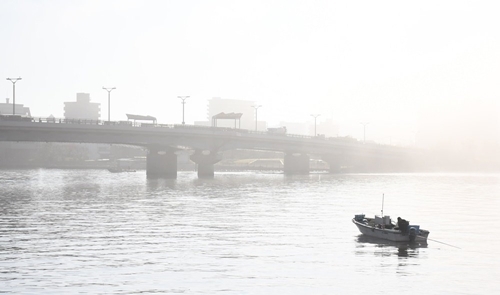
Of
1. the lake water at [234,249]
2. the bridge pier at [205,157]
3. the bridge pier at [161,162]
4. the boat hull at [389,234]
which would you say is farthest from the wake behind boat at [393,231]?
the bridge pier at [205,157]

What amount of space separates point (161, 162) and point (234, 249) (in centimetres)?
12796

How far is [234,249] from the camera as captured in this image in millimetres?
61219

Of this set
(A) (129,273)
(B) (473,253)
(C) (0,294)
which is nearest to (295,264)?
→ (A) (129,273)

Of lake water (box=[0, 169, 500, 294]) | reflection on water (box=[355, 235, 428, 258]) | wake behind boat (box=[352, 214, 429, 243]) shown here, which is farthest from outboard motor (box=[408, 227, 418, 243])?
lake water (box=[0, 169, 500, 294])

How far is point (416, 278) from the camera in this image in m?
50.2

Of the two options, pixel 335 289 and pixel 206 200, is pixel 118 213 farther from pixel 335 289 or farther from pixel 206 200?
pixel 335 289

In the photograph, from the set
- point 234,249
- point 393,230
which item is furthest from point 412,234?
point 234,249

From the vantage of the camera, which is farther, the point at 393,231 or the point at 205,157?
the point at 205,157

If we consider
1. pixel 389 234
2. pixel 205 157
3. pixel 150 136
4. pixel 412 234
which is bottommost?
pixel 389 234

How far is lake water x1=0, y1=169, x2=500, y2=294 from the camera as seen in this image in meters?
47.3

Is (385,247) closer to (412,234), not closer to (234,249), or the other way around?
(412,234)

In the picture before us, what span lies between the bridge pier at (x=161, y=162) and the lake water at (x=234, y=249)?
75.5 metres

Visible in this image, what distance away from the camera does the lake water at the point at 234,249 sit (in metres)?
47.3

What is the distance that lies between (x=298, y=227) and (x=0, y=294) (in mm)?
39336
